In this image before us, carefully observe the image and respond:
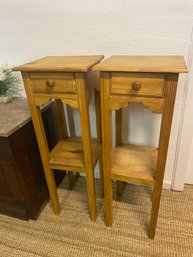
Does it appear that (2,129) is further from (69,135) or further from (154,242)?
(154,242)

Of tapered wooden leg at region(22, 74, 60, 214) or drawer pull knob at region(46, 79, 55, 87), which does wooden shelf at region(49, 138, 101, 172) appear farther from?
drawer pull knob at region(46, 79, 55, 87)

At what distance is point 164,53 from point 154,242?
44.4 inches

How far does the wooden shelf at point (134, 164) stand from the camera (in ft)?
3.57

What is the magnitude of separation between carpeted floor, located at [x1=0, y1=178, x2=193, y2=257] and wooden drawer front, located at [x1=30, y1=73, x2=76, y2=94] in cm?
92

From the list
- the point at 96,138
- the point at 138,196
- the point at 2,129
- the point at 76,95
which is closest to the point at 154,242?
the point at 138,196

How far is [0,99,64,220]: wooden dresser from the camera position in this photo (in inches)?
45.1

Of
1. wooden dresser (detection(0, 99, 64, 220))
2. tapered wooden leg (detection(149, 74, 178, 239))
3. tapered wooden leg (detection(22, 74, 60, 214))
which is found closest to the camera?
tapered wooden leg (detection(149, 74, 178, 239))

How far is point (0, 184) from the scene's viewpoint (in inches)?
52.7

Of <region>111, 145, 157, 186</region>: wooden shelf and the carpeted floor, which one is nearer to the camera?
<region>111, 145, 157, 186</region>: wooden shelf

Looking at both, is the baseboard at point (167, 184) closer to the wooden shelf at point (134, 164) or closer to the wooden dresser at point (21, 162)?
the wooden shelf at point (134, 164)

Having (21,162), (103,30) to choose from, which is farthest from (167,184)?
(103,30)

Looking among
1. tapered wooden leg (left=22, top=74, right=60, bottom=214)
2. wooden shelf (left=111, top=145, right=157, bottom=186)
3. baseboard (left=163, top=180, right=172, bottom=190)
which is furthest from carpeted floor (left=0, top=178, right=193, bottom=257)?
wooden shelf (left=111, top=145, right=157, bottom=186)

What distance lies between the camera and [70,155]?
130cm

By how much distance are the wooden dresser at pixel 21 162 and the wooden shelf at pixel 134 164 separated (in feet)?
1.75
